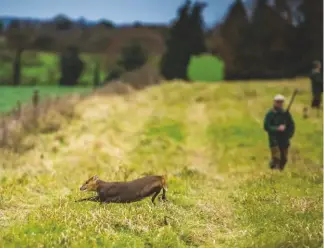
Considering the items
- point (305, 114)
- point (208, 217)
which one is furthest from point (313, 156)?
point (208, 217)

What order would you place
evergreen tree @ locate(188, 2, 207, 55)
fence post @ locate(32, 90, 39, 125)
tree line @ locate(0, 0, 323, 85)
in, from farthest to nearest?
evergreen tree @ locate(188, 2, 207, 55), tree line @ locate(0, 0, 323, 85), fence post @ locate(32, 90, 39, 125)

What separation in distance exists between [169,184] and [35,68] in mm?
9972

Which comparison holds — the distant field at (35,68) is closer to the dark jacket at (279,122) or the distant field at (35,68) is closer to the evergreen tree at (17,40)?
the evergreen tree at (17,40)

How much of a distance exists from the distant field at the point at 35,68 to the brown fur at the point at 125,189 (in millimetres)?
6780

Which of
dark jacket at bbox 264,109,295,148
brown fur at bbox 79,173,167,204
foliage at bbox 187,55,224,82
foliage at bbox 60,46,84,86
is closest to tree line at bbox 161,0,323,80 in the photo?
foliage at bbox 187,55,224,82

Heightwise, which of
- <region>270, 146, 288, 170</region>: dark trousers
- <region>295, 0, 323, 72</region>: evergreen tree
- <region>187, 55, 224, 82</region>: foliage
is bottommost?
<region>270, 146, 288, 170</region>: dark trousers

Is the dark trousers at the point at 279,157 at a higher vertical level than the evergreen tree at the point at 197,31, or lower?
lower

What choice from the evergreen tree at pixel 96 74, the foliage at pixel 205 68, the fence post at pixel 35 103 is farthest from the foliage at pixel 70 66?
the foliage at pixel 205 68

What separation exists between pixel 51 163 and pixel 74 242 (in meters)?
5.26

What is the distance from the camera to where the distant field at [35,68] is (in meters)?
16.3

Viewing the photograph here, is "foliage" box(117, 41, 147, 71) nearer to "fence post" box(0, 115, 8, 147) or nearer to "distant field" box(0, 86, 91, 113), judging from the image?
"distant field" box(0, 86, 91, 113)

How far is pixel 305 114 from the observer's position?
65.5ft

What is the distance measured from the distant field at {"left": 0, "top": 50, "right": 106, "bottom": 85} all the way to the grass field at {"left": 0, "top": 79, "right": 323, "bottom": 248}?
151 cm

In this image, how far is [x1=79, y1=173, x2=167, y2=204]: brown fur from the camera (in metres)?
8.76
